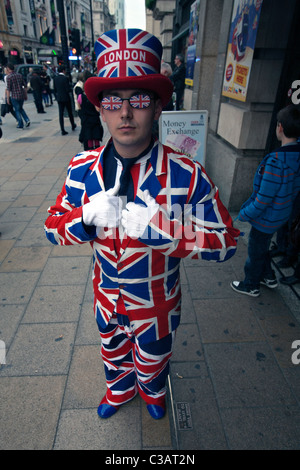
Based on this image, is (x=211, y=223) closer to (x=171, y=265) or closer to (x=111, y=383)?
(x=171, y=265)

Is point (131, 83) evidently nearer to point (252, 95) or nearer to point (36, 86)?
point (252, 95)

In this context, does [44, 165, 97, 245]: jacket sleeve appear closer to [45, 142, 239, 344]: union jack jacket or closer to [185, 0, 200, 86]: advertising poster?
[45, 142, 239, 344]: union jack jacket

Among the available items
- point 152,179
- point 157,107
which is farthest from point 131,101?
point 152,179

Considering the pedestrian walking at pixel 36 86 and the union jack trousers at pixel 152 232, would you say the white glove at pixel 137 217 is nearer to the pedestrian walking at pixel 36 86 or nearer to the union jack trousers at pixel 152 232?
the union jack trousers at pixel 152 232

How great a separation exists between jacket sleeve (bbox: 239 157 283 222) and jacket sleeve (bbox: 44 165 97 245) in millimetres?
1676

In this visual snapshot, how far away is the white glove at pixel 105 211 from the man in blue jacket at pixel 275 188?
5.48 feet

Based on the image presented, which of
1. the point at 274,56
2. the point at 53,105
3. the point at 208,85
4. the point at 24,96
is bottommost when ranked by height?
the point at 53,105

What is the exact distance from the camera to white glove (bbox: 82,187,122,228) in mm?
1230

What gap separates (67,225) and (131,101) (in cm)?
62

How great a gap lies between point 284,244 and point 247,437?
2.33 m

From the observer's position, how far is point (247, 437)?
194cm

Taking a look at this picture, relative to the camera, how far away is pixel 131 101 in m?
1.26

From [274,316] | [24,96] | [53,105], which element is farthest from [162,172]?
[53,105]

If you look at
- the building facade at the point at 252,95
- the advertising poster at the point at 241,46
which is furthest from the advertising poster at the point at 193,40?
the advertising poster at the point at 241,46
